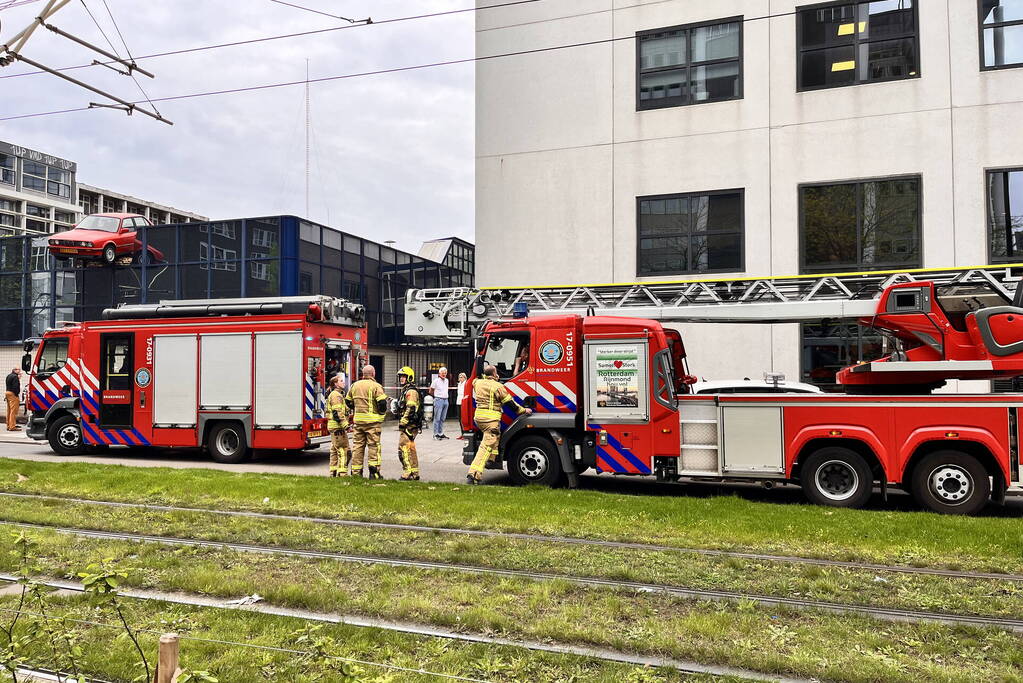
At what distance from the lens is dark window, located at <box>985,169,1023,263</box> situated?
16688 mm

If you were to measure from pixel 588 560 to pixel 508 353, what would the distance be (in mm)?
5357

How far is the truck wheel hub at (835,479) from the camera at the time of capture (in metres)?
9.84

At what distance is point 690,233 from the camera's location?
19.0 metres

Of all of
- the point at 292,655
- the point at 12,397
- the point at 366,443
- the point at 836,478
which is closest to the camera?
the point at 292,655

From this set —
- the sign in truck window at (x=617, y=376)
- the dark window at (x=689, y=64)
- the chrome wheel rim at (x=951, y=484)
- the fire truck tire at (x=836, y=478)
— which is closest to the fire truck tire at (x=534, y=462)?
the sign in truck window at (x=617, y=376)

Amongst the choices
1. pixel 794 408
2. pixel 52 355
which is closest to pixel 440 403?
pixel 52 355

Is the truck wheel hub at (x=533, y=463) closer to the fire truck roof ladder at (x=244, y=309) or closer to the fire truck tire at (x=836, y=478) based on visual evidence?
the fire truck tire at (x=836, y=478)

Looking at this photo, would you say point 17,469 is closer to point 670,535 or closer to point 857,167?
point 670,535

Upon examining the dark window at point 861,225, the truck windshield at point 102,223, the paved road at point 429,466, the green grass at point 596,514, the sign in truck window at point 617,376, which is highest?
the truck windshield at point 102,223

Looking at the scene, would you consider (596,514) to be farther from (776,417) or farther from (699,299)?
(699,299)

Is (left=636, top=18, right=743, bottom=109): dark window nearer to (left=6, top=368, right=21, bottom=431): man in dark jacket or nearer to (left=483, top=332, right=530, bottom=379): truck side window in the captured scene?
(left=483, top=332, right=530, bottom=379): truck side window

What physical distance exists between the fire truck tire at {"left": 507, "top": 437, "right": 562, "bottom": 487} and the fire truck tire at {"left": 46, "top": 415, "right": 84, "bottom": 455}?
10.2 m

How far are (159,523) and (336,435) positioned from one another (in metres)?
4.32

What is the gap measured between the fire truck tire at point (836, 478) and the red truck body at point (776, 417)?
0.01 m
